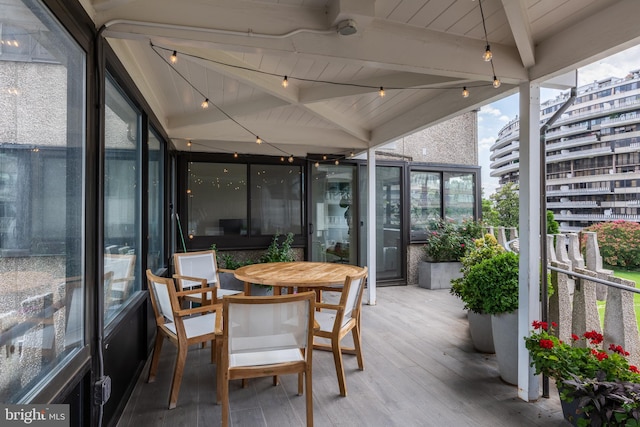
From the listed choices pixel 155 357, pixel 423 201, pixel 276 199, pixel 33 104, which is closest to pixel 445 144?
pixel 423 201

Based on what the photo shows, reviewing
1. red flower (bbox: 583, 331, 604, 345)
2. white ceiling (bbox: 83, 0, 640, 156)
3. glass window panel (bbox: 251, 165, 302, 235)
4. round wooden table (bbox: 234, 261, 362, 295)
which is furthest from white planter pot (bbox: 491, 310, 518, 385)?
glass window panel (bbox: 251, 165, 302, 235)

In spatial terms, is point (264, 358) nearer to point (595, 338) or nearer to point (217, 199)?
point (595, 338)

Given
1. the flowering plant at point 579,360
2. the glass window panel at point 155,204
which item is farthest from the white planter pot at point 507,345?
the glass window panel at point 155,204

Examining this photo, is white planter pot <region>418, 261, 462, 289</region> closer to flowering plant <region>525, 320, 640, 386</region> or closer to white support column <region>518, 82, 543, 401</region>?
white support column <region>518, 82, 543, 401</region>

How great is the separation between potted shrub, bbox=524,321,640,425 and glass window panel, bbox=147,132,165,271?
3394mm

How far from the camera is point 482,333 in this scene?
3.26 meters

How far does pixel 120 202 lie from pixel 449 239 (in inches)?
204

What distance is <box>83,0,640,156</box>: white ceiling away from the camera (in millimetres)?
1842

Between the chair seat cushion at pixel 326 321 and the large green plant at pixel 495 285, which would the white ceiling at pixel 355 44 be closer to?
the large green plant at pixel 495 285

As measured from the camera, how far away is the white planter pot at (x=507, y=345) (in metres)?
2.64

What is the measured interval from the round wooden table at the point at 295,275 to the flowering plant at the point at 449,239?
3.06 metres

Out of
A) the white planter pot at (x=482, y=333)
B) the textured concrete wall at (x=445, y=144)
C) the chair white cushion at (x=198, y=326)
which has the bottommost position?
the white planter pot at (x=482, y=333)

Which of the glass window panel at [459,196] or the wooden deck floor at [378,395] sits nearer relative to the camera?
the wooden deck floor at [378,395]

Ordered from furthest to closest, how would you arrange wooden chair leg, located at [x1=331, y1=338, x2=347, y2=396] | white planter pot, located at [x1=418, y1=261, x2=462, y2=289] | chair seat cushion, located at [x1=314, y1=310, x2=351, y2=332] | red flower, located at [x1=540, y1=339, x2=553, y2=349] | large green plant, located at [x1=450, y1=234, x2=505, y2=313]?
white planter pot, located at [x1=418, y1=261, x2=462, y2=289] → large green plant, located at [x1=450, y1=234, x2=505, y2=313] → chair seat cushion, located at [x1=314, y1=310, x2=351, y2=332] → wooden chair leg, located at [x1=331, y1=338, x2=347, y2=396] → red flower, located at [x1=540, y1=339, x2=553, y2=349]
